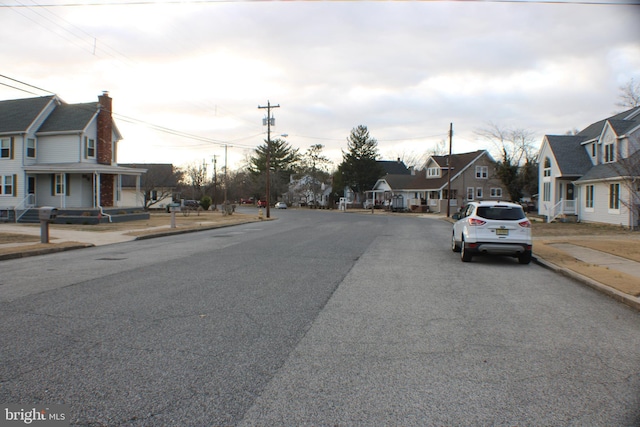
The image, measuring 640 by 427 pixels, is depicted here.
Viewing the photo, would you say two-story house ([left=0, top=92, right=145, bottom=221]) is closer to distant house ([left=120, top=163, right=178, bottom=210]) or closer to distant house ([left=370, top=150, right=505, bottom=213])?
distant house ([left=120, top=163, right=178, bottom=210])

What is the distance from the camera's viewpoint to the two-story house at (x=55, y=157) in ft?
109

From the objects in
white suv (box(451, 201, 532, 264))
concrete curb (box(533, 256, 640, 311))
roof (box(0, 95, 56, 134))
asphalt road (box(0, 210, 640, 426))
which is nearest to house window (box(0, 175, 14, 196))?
roof (box(0, 95, 56, 134))

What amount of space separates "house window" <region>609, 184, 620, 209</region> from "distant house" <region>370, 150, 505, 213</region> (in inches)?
1103

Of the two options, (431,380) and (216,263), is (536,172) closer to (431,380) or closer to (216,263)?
(216,263)

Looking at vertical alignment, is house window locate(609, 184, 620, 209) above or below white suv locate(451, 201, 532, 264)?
above

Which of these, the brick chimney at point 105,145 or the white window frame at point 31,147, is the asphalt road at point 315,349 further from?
the white window frame at point 31,147

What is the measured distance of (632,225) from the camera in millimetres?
25906

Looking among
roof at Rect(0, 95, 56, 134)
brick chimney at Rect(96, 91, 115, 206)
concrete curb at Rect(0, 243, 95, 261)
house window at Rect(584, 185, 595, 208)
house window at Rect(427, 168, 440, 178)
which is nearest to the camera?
concrete curb at Rect(0, 243, 95, 261)

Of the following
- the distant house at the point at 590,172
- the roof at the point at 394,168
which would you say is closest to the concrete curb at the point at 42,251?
the distant house at the point at 590,172

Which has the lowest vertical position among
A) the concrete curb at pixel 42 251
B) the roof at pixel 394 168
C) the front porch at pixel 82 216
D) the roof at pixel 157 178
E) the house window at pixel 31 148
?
the concrete curb at pixel 42 251

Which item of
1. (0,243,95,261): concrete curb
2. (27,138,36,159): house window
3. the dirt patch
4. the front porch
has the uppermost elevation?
(27,138,36,159): house window

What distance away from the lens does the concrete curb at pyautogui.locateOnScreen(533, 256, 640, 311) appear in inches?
323

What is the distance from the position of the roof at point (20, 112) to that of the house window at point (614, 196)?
3762 centimetres

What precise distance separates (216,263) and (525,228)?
8235 millimetres
